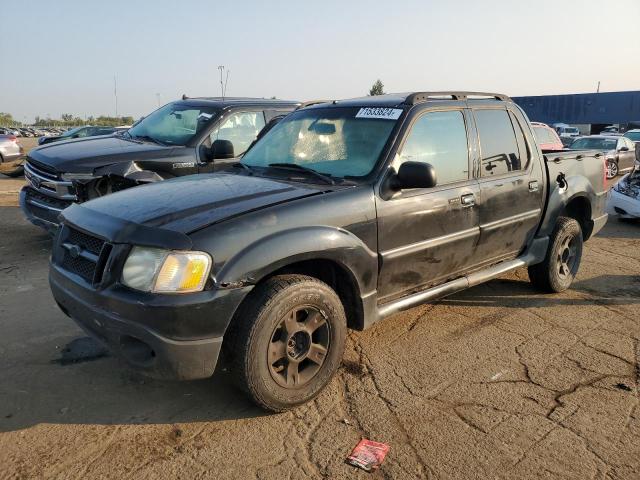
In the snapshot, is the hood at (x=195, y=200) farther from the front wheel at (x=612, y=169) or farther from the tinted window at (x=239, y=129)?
the front wheel at (x=612, y=169)

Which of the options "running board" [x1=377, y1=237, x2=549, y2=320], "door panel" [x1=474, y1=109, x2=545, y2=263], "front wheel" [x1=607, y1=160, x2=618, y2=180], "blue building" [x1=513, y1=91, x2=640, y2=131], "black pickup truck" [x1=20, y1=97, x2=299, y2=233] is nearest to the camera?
"running board" [x1=377, y1=237, x2=549, y2=320]

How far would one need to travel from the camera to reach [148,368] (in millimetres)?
2748

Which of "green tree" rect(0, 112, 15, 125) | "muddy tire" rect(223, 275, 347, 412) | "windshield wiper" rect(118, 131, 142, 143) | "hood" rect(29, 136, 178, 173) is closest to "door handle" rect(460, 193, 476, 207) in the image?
"muddy tire" rect(223, 275, 347, 412)

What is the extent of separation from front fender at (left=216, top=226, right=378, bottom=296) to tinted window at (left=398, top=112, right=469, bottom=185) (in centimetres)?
78

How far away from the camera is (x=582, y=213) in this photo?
556cm

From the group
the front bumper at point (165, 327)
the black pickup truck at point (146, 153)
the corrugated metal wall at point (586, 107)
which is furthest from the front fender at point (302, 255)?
the corrugated metal wall at point (586, 107)

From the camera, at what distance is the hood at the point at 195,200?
289 cm

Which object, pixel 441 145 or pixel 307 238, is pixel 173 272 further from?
pixel 441 145

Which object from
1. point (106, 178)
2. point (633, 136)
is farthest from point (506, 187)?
point (633, 136)

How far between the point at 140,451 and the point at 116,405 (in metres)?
0.53

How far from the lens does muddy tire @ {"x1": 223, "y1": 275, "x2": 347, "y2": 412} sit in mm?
2836

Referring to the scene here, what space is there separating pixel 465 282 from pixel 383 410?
1440 mm

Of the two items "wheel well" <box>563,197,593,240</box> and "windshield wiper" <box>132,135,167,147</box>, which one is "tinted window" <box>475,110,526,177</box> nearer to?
"wheel well" <box>563,197,593,240</box>

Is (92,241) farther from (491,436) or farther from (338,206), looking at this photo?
(491,436)
